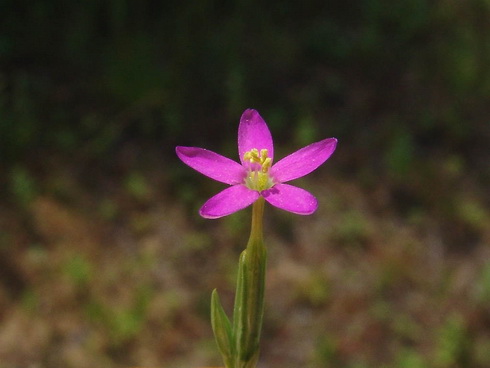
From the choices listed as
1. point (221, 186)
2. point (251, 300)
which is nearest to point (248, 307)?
point (251, 300)

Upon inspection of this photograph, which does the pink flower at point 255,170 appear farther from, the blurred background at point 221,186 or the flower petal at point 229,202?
the blurred background at point 221,186

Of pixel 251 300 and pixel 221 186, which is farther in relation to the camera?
A: pixel 221 186

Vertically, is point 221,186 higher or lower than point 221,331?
higher

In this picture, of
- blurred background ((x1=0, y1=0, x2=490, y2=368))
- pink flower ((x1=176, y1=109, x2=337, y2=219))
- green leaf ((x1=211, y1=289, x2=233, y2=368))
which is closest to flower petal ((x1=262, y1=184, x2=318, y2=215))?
pink flower ((x1=176, y1=109, x2=337, y2=219))

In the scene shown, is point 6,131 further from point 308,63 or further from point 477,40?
point 477,40

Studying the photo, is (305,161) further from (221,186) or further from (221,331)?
(221,186)

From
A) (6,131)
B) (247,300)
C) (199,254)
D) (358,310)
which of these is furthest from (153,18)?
(247,300)

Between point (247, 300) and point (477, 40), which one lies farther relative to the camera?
point (477, 40)

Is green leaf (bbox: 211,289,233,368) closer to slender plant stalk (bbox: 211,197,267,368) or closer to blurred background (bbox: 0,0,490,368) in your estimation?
slender plant stalk (bbox: 211,197,267,368)
